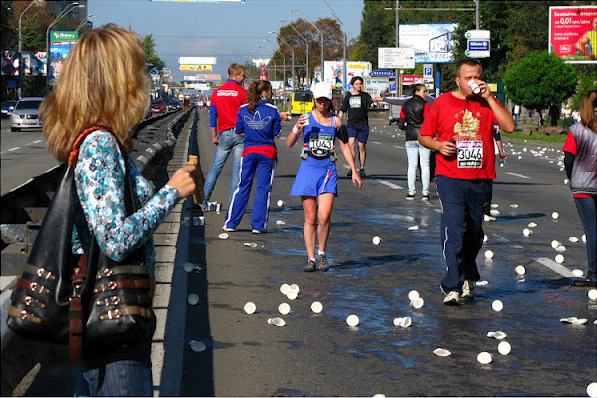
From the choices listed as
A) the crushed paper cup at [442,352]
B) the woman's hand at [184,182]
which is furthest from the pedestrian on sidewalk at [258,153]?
the woman's hand at [184,182]

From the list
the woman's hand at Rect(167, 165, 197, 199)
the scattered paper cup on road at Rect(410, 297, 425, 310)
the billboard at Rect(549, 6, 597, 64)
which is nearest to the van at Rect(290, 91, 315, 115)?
the billboard at Rect(549, 6, 597, 64)

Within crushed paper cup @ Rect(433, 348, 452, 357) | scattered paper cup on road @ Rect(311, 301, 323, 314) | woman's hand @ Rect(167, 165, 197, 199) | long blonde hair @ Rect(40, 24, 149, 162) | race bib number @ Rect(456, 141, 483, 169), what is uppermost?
long blonde hair @ Rect(40, 24, 149, 162)

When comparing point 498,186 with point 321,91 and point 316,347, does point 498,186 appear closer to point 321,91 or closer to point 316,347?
point 321,91

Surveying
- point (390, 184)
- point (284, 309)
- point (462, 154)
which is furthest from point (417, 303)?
point (390, 184)

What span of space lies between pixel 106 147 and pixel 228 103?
11.3 m

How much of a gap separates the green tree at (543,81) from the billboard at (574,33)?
18184mm

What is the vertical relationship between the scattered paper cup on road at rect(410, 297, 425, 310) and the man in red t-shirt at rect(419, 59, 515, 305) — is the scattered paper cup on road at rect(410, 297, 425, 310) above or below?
below

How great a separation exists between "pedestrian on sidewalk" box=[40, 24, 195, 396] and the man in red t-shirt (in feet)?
18.3

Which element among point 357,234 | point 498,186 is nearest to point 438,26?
point 498,186

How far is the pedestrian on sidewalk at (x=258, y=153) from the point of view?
507 inches

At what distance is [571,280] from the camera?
9.91m

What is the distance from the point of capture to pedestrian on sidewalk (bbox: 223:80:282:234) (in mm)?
12867

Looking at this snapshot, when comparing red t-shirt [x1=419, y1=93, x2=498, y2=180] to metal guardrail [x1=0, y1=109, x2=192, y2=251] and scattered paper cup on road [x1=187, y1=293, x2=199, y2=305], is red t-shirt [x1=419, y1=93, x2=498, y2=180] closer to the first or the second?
scattered paper cup on road [x1=187, y1=293, x2=199, y2=305]

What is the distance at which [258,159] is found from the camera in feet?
43.1
